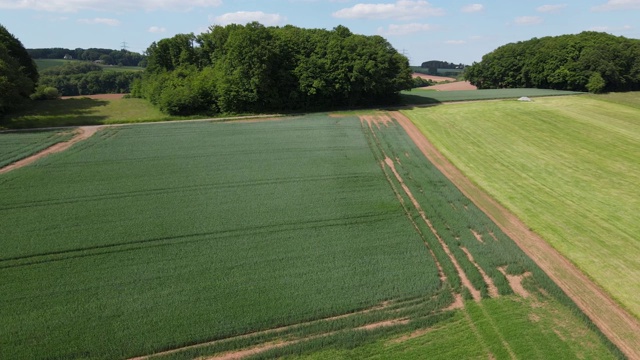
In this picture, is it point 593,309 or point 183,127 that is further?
point 183,127

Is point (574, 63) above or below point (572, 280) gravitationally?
above

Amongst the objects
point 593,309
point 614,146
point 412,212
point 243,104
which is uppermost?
point 243,104

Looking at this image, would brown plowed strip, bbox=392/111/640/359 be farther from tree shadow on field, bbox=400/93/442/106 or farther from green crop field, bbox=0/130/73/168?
tree shadow on field, bbox=400/93/442/106

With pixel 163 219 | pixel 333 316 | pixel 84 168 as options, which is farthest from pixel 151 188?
pixel 333 316

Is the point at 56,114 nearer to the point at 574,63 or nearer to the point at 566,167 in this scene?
the point at 566,167

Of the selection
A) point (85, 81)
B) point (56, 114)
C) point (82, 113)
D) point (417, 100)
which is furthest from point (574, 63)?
point (85, 81)

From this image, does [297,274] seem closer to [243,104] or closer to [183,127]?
[183,127]

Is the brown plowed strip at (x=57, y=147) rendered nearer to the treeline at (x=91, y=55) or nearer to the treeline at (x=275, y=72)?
the treeline at (x=275, y=72)
